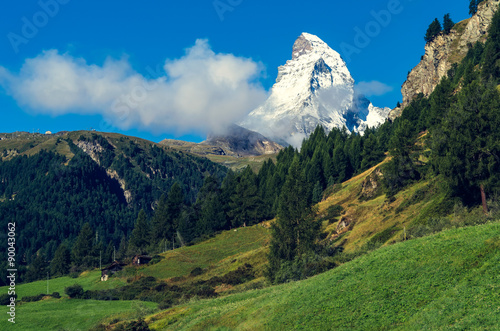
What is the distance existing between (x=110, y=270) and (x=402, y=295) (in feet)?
282

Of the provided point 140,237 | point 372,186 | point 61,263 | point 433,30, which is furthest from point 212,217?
point 433,30

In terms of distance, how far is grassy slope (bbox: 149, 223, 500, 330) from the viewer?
76.5 feet

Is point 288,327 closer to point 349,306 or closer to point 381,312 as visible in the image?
point 349,306

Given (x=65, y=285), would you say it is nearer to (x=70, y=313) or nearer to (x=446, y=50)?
(x=70, y=313)

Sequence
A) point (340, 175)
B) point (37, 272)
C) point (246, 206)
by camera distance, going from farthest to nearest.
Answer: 1. point (37, 272)
2. point (340, 175)
3. point (246, 206)

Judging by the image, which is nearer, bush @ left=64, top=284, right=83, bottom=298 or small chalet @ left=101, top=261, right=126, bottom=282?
bush @ left=64, top=284, right=83, bottom=298

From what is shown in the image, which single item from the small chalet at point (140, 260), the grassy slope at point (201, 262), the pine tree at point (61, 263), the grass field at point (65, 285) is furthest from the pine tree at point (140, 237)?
the small chalet at point (140, 260)

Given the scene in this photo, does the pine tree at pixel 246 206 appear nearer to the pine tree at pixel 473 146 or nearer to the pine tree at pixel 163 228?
the pine tree at pixel 163 228

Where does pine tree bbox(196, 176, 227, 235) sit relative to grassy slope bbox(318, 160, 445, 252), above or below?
above

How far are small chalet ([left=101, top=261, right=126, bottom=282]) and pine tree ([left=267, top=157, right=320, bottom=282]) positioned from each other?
155 ft

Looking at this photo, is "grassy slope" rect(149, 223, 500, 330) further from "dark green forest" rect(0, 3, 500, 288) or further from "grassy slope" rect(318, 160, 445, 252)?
"grassy slope" rect(318, 160, 445, 252)

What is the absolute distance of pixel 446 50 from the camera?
158625 millimetres

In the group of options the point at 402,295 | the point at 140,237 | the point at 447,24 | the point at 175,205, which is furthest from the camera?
the point at 447,24

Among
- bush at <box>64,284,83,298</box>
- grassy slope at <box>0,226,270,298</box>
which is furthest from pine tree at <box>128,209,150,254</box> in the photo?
bush at <box>64,284,83,298</box>
